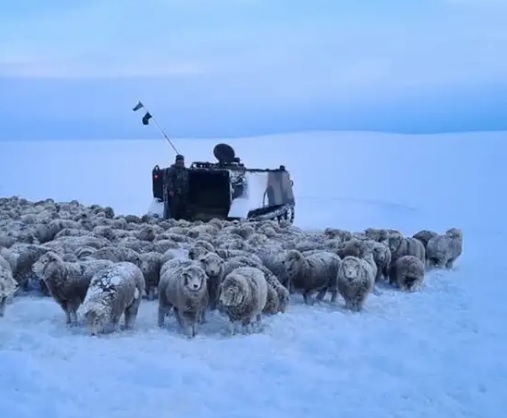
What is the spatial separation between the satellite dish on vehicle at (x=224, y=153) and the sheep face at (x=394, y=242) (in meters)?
7.79

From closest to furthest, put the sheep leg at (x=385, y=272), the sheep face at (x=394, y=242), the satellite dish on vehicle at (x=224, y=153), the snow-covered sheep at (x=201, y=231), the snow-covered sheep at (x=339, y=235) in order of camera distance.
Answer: the sheep leg at (x=385, y=272), the sheep face at (x=394, y=242), the snow-covered sheep at (x=201, y=231), the snow-covered sheep at (x=339, y=235), the satellite dish on vehicle at (x=224, y=153)

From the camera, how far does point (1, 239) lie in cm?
1052

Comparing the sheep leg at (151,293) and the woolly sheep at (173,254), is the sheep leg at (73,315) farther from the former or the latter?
the woolly sheep at (173,254)

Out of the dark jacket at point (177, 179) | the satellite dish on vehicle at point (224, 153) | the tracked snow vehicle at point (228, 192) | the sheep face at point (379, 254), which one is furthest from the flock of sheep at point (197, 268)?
the satellite dish on vehicle at point (224, 153)

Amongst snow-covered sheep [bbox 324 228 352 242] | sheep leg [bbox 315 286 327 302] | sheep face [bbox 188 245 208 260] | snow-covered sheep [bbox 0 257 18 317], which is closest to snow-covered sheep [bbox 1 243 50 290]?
snow-covered sheep [bbox 0 257 18 317]

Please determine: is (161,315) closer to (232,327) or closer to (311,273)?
(232,327)

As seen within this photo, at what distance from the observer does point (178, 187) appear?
53.5ft

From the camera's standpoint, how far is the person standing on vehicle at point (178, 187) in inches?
634

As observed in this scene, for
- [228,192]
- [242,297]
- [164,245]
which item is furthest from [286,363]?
[228,192]

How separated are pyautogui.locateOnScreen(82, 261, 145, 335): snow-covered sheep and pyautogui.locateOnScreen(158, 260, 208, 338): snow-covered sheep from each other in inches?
17.0

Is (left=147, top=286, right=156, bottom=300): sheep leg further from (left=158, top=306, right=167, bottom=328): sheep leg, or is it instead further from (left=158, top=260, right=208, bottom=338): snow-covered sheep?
(left=158, top=260, right=208, bottom=338): snow-covered sheep

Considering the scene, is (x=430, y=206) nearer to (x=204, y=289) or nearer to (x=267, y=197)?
(x=267, y=197)

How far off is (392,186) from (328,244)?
28657 millimetres

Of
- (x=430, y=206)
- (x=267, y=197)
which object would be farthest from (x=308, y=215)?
(x=267, y=197)
